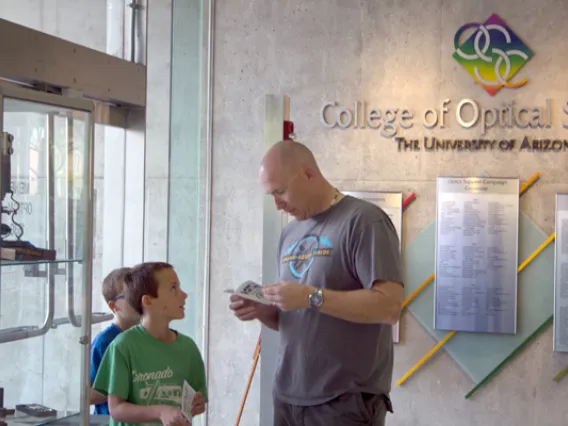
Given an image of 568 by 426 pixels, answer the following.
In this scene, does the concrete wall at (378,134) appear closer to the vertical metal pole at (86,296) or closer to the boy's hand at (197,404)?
the vertical metal pole at (86,296)

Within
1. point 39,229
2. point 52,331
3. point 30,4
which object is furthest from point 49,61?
point 52,331

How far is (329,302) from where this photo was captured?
2406 millimetres

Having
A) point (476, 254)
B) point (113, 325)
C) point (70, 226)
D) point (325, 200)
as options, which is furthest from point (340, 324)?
point (476, 254)

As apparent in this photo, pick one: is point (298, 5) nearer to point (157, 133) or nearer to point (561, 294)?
point (157, 133)

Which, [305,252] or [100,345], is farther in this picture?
[100,345]

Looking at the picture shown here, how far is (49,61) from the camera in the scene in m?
3.04

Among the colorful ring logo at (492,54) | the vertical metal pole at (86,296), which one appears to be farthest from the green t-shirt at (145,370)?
the colorful ring logo at (492,54)

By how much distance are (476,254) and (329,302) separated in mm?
2900

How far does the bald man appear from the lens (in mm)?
2443

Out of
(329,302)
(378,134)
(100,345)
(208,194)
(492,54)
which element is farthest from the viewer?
(208,194)

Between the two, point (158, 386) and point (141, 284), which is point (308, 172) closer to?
point (141, 284)

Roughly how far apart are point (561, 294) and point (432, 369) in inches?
37.4

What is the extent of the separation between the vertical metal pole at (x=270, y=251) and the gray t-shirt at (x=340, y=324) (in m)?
0.78

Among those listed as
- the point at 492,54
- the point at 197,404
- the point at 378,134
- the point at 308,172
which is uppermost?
the point at 492,54
